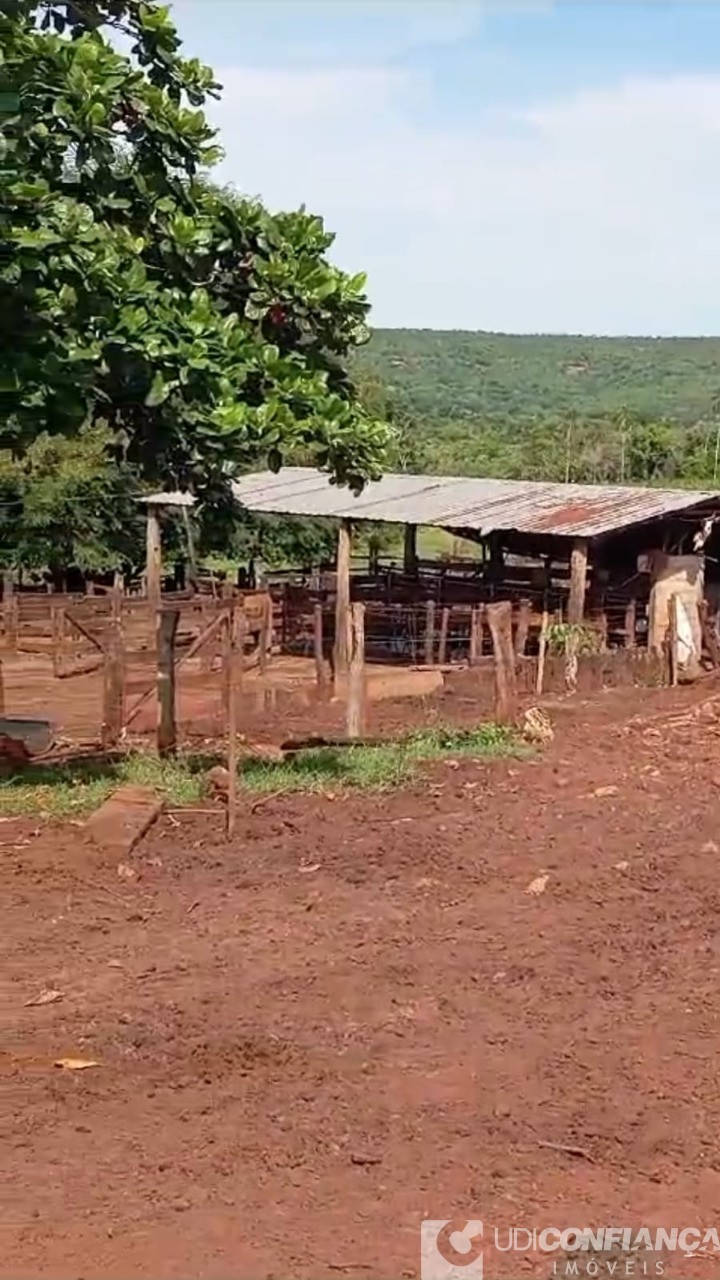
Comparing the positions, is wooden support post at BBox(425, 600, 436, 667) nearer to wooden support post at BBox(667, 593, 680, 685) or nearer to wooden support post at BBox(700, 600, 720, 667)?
wooden support post at BBox(667, 593, 680, 685)

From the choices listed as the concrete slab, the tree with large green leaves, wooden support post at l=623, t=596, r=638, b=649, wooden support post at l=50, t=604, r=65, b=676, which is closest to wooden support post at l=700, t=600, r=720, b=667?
wooden support post at l=623, t=596, r=638, b=649

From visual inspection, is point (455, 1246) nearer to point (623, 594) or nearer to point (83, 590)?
point (623, 594)

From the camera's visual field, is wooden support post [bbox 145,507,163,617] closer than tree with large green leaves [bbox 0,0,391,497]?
No

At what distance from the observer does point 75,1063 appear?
21.7 ft

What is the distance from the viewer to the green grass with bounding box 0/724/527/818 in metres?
11.3

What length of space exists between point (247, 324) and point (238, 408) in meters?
1.21

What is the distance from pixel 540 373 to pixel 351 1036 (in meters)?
125

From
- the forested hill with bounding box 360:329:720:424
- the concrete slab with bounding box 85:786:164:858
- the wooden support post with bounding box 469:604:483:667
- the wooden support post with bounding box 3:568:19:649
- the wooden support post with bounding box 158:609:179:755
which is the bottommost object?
the wooden support post with bounding box 3:568:19:649

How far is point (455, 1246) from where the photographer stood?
16.7 ft

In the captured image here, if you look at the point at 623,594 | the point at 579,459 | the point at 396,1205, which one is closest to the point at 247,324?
the point at 396,1205

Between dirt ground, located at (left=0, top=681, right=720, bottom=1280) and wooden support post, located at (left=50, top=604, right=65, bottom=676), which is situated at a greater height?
dirt ground, located at (left=0, top=681, right=720, bottom=1280)

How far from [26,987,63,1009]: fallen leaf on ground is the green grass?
3.41 m

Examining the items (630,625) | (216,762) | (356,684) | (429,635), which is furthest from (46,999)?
(630,625)

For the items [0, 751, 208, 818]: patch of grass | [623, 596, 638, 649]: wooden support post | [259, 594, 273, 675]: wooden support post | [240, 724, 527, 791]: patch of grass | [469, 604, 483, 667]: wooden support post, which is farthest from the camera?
[623, 596, 638, 649]: wooden support post
